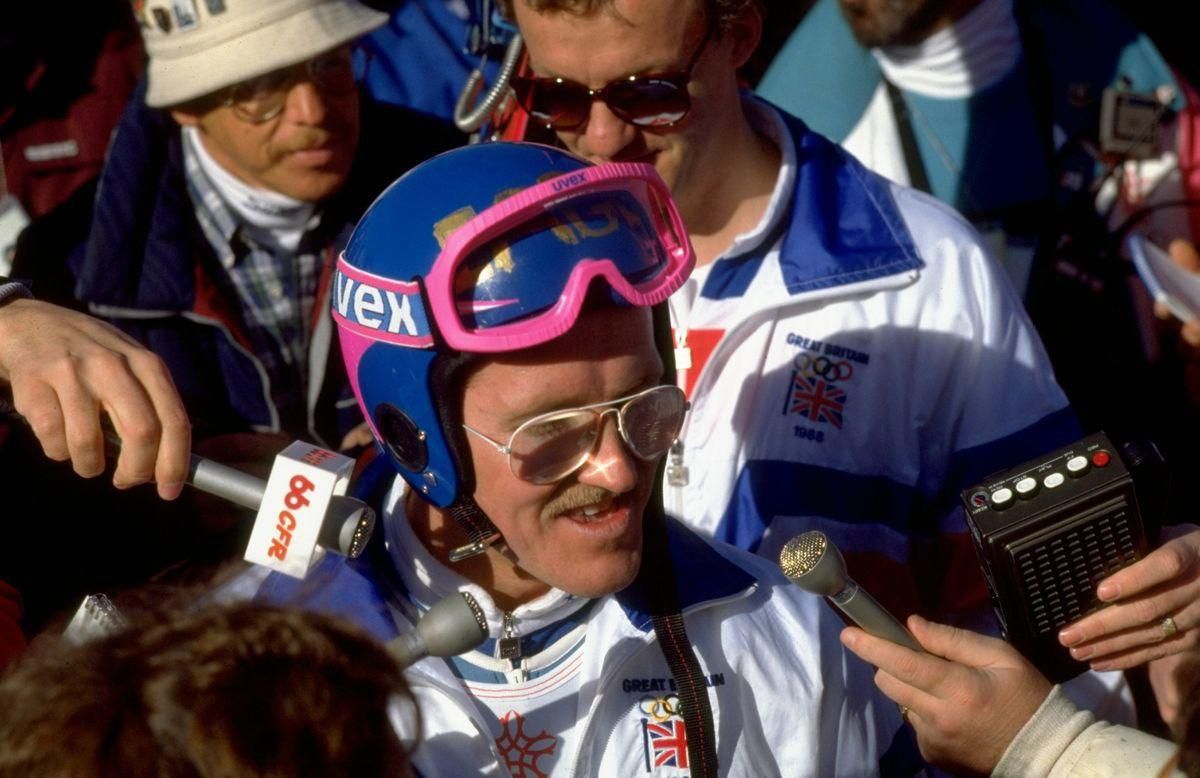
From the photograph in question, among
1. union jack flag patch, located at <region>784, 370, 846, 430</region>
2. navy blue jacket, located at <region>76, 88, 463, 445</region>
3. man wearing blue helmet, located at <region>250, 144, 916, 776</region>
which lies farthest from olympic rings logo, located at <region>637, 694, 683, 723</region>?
navy blue jacket, located at <region>76, 88, 463, 445</region>

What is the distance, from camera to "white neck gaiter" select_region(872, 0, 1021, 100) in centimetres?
398

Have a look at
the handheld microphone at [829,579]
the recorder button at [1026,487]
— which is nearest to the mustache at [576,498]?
the handheld microphone at [829,579]

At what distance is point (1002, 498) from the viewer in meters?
2.21

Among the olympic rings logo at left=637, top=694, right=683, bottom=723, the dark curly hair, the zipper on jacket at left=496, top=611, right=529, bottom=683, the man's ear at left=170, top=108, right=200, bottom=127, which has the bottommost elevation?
the man's ear at left=170, top=108, right=200, bottom=127

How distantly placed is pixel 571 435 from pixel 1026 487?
76cm

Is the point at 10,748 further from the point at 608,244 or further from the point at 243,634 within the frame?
the point at 608,244

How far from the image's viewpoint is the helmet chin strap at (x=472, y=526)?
2123 mm

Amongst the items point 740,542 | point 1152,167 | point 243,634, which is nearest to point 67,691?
point 243,634

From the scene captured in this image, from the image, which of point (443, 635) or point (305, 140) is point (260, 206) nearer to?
point (305, 140)

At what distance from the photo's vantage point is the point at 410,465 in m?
2.12

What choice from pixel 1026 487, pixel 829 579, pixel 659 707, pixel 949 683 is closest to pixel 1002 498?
pixel 1026 487

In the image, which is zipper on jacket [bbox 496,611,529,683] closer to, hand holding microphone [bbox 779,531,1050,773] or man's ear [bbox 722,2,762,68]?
hand holding microphone [bbox 779,531,1050,773]

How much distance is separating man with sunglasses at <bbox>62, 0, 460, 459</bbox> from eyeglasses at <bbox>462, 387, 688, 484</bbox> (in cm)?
154

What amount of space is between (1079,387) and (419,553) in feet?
7.43
